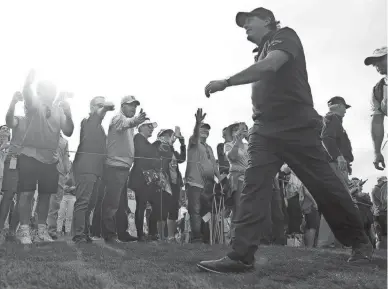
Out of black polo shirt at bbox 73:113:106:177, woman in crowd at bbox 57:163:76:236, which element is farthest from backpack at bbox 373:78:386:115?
woman in crowd at bbox 57:163:76:236

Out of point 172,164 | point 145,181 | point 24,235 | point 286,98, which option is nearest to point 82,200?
point 24,235

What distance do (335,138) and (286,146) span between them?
296cm

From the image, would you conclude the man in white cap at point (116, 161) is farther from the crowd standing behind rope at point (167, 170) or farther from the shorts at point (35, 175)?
the shorts at point (35, 175)

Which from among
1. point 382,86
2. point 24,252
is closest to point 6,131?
point 24,252

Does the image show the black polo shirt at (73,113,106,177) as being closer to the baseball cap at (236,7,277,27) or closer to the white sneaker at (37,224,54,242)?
the white sneaker at (37,224,54,242)

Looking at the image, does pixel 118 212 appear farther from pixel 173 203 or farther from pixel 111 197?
pixel 173 203

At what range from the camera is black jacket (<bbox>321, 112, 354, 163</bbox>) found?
20.9 feet

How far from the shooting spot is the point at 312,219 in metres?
8.20

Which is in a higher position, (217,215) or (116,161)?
(116,161)

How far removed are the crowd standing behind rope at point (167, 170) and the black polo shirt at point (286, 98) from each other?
1 centimetres

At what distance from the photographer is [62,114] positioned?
6.46 metres

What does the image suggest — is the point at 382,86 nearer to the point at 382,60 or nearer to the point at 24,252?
the point at 382,60

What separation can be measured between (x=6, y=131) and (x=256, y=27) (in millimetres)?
5986

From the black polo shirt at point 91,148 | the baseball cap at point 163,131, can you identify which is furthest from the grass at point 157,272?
the baseball cap at point 163,131
